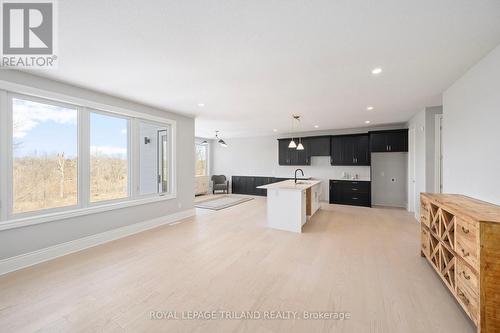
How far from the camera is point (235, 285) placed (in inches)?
92.3

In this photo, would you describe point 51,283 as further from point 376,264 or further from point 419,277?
point 419,277

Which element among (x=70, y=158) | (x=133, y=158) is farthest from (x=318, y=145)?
(x=70, y=158)

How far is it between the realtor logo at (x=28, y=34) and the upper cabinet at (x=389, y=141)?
23.9ft

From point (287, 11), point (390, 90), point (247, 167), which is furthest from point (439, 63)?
point (247, 167)

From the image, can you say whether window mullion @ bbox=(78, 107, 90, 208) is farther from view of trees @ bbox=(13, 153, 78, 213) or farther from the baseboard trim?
the baseboard trim

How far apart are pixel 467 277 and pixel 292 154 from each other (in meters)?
6.50

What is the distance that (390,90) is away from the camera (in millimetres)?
3461

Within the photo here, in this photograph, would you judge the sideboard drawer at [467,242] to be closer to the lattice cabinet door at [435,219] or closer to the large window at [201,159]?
the lattice cabinet door at [435,219]

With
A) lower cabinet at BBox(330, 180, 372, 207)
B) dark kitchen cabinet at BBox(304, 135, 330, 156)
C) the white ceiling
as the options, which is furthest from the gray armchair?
the white ceiling

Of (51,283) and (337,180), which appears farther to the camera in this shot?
(337,180)

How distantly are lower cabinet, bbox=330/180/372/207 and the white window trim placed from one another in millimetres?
5167

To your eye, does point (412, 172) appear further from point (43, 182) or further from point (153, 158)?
point (43, 182)

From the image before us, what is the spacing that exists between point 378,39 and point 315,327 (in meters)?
2.75

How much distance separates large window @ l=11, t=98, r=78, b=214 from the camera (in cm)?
287
